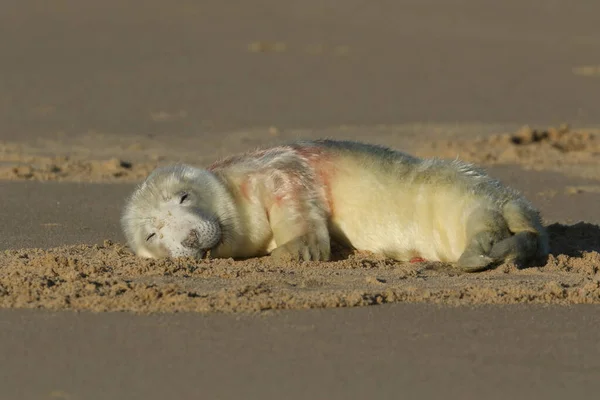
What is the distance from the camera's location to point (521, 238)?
6.06 meters

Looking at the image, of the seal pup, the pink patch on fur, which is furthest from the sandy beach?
the pink patch on fur

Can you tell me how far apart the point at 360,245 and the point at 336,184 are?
35cm

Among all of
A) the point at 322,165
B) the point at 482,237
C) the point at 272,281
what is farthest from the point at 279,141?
the point at 272,281

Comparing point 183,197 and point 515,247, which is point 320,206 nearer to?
point 183,197

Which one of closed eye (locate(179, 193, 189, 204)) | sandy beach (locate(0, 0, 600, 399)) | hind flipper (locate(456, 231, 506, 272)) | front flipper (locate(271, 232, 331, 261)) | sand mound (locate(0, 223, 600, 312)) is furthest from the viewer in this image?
closed eye (locate(179, 193, 189, 204))

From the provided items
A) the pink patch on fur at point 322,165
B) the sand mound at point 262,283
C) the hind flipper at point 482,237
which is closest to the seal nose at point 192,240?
the sand mound at point 262,283

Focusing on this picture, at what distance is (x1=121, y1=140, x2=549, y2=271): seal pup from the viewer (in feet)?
20.8

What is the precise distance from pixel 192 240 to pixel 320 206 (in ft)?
2.37

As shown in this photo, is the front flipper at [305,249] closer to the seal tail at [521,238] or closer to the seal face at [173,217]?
the seal face at [173,217]

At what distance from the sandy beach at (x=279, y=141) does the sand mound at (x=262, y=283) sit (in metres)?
0.02

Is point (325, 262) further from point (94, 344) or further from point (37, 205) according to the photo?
point (37, 205)

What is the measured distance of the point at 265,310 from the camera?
17.4 ft

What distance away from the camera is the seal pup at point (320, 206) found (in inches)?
249

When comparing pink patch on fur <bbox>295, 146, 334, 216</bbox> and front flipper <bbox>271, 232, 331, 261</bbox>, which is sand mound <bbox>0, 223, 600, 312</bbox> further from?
pink patch on fur <bbox>295, 146, 334, 216</bbox>
